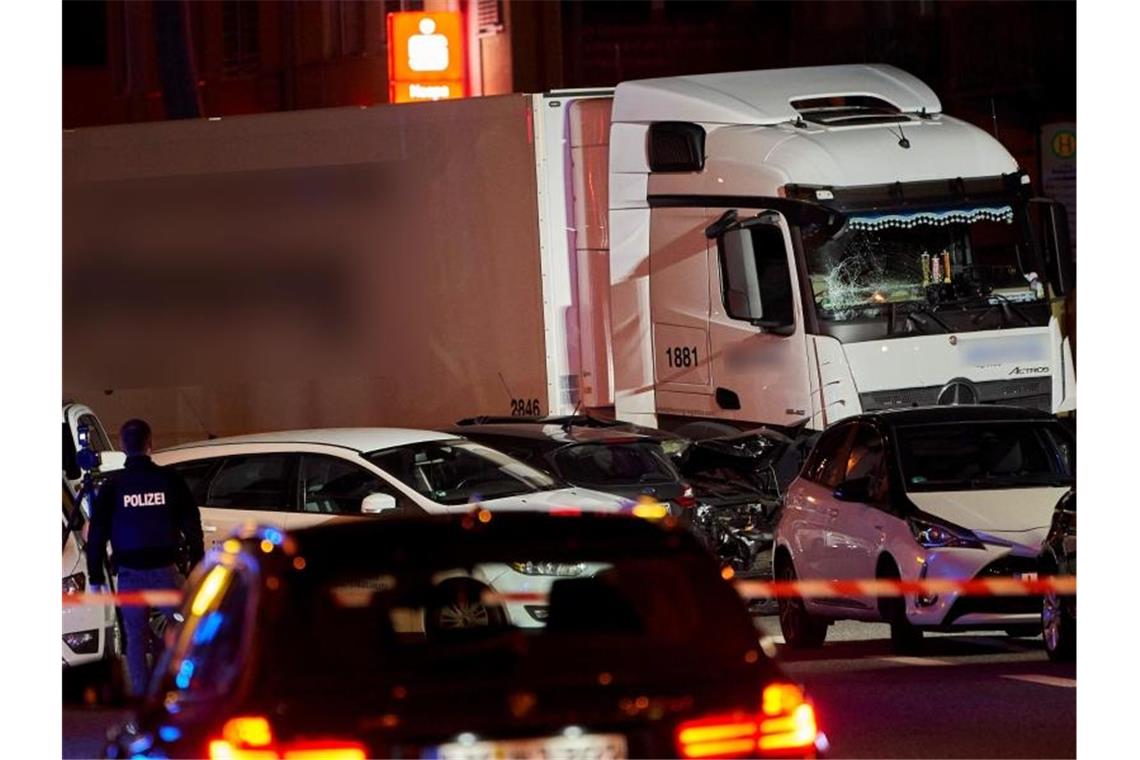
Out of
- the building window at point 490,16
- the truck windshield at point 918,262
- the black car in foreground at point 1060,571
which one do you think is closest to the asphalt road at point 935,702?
the black car in foreground at point 1060,571

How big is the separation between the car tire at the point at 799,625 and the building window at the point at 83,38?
32594 millimetres

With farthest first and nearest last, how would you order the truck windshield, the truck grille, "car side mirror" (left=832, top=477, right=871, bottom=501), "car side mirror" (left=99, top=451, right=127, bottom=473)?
the truck windshield
the truck grille
"car side mirror" (left=99, top=451, right=127, bottom=473)
"car side mirror" (left=832, top=477, right=871, bottom=501)

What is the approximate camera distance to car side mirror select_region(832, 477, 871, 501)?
15.7 metres

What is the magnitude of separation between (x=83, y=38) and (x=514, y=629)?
41.4 metres

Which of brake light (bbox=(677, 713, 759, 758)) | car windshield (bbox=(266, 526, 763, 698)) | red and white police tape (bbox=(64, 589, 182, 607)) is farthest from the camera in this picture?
red and white police tape (bbox=(64, 589, 182, 607))

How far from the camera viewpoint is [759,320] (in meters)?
19.4

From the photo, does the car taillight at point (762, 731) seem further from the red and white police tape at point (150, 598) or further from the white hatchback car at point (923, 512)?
the white hatchback car at point (923, 512)

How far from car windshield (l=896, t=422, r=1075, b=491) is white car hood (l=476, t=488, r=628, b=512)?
2013mm

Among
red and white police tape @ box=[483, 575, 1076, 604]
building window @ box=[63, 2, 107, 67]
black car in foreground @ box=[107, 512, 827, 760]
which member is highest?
building window @ box=[63, 2, 107, 67]

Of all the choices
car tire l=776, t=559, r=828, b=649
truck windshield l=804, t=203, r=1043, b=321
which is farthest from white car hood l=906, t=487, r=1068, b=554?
truck windshield l=804, t=203, r=1043, b=321

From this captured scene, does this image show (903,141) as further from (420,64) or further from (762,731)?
(762,731)

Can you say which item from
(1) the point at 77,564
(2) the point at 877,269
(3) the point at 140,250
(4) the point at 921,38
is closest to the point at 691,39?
(4) the point at 921,38

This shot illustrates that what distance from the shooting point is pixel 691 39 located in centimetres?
3991

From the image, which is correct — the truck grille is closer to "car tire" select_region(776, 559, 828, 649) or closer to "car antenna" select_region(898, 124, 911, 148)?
"car antenna" select_region(898, 124, 911, 148)
